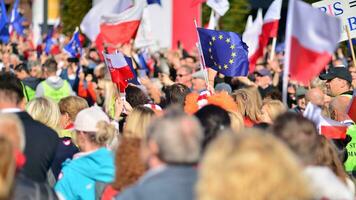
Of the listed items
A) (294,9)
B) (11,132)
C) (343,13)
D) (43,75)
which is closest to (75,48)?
(43,75)

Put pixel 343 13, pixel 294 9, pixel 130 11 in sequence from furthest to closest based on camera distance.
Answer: pixel 130 11 < pixel 343 13 < pixel 294 9

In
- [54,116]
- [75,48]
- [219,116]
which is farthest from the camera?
[75,48]

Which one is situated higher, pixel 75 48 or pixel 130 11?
pixel 130 11

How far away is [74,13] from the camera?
116ft

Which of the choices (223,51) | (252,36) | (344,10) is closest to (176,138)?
(223,51)

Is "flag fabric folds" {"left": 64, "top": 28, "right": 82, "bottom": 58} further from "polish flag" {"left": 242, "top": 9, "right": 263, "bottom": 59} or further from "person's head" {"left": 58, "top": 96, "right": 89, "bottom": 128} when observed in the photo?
"person's head" {"left": 58, "top": 96, "right": 89, "bottom": 128}

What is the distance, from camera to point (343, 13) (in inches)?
493

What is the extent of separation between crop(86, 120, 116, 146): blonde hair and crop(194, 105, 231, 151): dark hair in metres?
1.10

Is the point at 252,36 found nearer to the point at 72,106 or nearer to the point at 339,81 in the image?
the point at 339,81

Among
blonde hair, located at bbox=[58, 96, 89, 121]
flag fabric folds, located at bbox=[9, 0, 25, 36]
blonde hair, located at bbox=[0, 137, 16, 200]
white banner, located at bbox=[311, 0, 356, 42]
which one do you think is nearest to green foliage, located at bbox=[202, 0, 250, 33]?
flag fabric folds, located at bbox=[9, 0, 25, 36]

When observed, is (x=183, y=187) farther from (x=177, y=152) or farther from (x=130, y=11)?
(x=130, y=11)

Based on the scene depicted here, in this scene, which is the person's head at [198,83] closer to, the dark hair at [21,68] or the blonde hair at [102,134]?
the blonde hair at [102,134]

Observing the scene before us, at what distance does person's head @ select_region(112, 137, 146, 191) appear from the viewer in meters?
6.03

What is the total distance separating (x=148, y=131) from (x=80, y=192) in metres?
2.48
